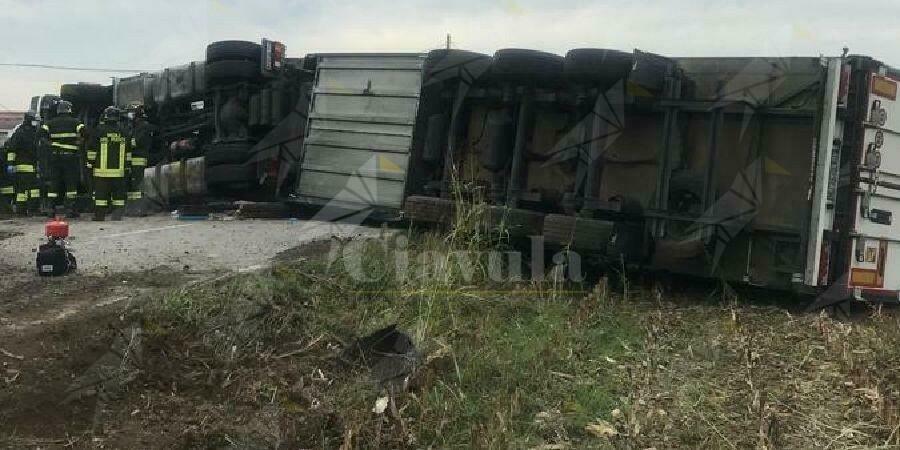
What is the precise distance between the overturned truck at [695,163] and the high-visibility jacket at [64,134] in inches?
260

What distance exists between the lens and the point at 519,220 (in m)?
6.18

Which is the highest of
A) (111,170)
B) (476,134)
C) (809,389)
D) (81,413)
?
(476,134)

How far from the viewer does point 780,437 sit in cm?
318

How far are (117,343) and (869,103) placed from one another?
5.02 m

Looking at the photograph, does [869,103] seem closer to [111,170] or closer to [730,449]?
[730,449]

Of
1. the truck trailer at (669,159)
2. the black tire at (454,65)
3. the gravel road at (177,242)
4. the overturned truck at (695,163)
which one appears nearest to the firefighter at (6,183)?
the gravel road at (177,242)

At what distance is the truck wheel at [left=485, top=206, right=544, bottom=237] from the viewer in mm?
6156

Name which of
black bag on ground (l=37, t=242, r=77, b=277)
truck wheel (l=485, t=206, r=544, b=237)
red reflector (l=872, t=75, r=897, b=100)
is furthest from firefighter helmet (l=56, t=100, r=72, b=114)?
red reflector (l=872, t=75, r=897, b=100)

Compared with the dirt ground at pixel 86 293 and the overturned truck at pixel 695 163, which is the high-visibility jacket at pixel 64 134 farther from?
the overturned truck at pixel 695 163

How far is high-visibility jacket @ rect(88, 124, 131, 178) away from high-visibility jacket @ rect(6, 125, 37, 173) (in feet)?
7.45

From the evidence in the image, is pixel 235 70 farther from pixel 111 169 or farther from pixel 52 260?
pixel 52 260

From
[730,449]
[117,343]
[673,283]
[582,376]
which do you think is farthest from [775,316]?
[117,343]

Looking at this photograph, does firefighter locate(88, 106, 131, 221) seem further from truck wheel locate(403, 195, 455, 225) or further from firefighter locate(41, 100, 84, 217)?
truck wheel locate(403, 195, 455, 225)

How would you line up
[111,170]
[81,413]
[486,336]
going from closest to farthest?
[81,413], [486,336], [111,170]
